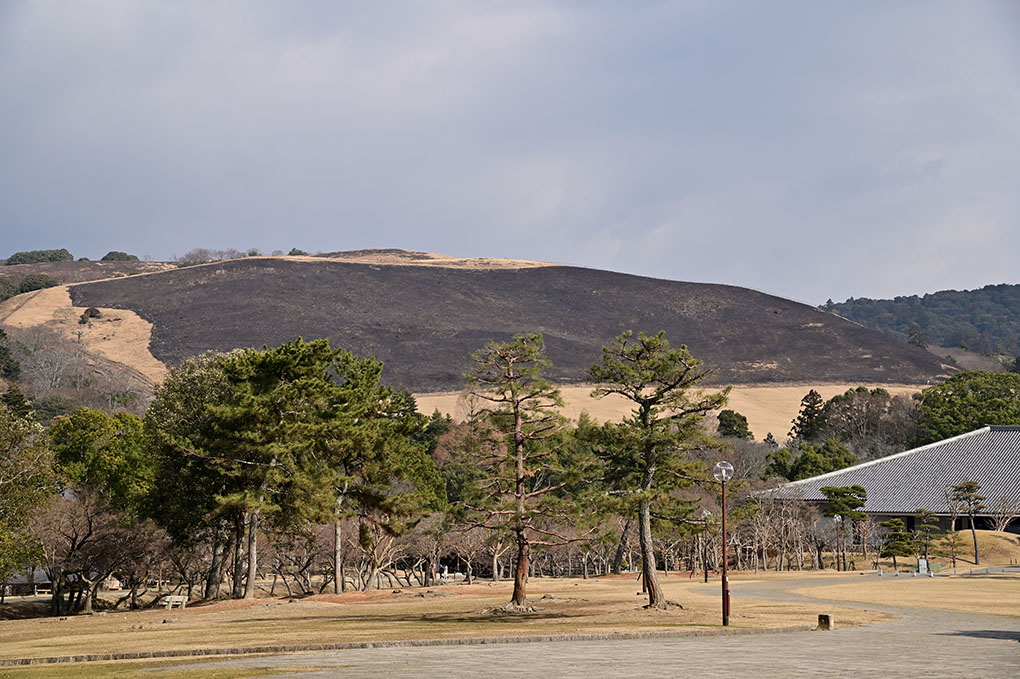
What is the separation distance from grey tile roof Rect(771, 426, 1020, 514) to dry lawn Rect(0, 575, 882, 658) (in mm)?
41698

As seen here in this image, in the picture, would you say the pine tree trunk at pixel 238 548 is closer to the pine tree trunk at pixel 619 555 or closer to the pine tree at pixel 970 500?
the pine tree trunk at pixel 619 555

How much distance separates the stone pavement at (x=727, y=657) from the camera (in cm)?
1639

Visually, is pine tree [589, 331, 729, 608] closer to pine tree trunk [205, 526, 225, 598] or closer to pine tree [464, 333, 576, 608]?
pine tree [464, 333, 576, 608]

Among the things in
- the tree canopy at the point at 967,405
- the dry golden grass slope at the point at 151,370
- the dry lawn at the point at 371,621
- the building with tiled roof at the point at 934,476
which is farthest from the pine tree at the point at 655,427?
the dry golden grass slope at the point at 151,370

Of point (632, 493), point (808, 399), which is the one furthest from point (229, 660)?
point (808, 399)

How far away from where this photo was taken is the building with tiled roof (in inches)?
3246

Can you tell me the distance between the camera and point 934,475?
87.8 m

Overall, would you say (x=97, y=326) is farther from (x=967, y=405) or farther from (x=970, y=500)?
(x=970, y=500)

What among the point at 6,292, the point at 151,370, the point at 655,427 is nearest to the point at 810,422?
the point at 151,370

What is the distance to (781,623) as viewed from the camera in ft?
94.1

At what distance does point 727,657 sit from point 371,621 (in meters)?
17.5

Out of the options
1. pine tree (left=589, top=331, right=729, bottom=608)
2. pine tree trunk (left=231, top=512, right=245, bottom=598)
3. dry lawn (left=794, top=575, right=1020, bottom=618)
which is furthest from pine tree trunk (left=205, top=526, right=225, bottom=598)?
dry lawn (left=794, top=575, right=1020, bottom=618)

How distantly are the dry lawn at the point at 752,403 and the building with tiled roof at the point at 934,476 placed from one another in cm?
5163

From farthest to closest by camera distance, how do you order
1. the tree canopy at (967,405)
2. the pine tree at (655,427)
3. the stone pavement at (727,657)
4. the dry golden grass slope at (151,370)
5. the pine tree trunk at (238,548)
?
the dry golden grass slope at (151,370)
the tree canopy at (967,405)
the pine tree trunk at (238,548)
the pine tree at (655,427)
the stone pavement at (727,657)
